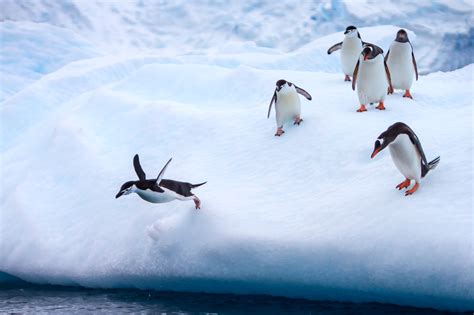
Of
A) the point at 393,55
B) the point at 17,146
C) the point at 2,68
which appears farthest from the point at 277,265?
the point at 2,68

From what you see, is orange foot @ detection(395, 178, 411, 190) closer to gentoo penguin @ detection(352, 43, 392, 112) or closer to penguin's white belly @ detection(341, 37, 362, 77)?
gentoo penguin @ detection(352, 43, 392, 112)

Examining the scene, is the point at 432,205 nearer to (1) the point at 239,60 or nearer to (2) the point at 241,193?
(2) the point at 241,193

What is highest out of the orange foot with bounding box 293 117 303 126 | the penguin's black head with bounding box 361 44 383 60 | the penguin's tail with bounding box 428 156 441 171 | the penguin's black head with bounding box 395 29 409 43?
the penguin's black head with bounding box 395 29 409 43

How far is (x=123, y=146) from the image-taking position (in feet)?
16.7

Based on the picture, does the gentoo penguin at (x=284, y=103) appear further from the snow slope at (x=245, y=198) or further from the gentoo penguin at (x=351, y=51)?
the gentoo penguin at (x=351, y=51)

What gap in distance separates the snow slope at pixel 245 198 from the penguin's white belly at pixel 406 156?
0.12m

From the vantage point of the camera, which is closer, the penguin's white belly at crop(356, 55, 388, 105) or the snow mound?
the penguin's white belly at crop(356, 55, 388, 105)

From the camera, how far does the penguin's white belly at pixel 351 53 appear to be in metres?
5.84

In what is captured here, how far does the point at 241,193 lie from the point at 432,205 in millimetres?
1257

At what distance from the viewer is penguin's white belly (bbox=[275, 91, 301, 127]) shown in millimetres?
4629

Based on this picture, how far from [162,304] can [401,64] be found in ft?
9.35

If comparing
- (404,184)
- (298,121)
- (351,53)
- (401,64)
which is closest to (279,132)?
(298,121)

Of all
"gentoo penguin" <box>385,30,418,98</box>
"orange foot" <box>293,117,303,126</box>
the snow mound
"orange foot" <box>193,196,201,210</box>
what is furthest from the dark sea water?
the snow mound

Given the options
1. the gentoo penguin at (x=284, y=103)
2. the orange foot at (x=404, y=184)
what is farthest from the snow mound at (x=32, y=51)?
the orange foot at (x=404, y=184)
